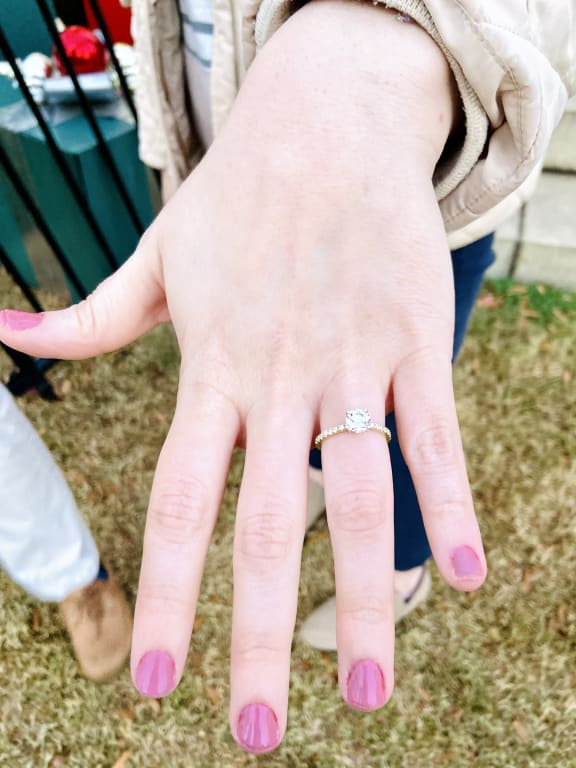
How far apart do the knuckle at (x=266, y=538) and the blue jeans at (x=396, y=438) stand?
0.50 meters

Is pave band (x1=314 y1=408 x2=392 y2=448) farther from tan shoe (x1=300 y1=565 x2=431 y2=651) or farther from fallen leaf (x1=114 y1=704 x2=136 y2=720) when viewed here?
fallen leaf (x1=114 y1=704 x2=136 y2=720)

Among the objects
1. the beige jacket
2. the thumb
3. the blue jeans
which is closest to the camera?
the beige jacket

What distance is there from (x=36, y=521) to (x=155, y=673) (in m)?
0.98

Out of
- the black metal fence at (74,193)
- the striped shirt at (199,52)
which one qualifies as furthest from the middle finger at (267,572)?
the black metal fence at (74,193)

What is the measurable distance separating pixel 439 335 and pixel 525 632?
1.56m

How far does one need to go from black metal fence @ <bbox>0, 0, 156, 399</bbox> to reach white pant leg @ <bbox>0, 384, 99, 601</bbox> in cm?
75

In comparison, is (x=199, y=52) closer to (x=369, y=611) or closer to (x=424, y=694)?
(x=369, y=611)

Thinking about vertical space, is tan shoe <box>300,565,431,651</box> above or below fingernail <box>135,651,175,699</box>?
below

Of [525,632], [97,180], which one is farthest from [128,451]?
[525,632]

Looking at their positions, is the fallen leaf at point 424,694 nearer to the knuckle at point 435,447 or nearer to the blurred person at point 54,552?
the blurred person at point 54,552

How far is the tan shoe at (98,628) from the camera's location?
1.74 meters

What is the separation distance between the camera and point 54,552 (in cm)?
157

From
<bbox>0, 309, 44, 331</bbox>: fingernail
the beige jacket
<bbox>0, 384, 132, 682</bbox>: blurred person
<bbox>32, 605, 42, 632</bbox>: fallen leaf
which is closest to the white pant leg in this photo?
<bbox>0, 384, 132, 682</bbox>: blurred person

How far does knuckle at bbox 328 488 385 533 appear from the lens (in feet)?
1.95
